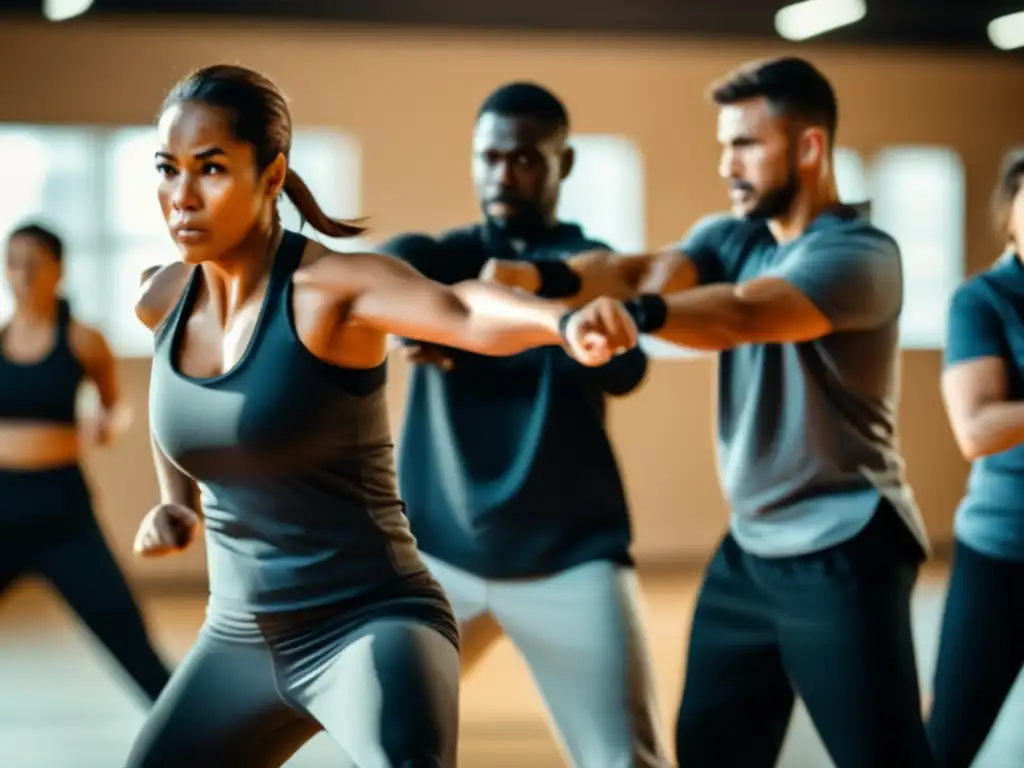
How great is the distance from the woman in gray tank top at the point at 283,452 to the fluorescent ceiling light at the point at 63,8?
5.58m

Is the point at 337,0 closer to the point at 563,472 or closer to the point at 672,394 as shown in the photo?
the point at 672,394

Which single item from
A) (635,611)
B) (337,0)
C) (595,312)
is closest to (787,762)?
(635,611)

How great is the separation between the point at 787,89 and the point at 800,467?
0.63m

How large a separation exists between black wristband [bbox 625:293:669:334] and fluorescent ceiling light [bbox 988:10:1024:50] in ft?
20.5

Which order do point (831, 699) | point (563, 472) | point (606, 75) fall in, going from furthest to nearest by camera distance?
point (606, 75)
point (563, 472)
point (831, 699)

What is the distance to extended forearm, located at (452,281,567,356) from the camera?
5.49 feet

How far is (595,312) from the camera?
5.34 feet

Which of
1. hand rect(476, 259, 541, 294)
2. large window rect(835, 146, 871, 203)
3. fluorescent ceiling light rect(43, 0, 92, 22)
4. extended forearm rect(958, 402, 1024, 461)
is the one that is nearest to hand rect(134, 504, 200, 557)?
hand rect(476, 259, 541, 294)

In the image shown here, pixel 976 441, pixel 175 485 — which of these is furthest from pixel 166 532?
pixel 976 441

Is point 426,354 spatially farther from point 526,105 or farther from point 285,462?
point 285,462

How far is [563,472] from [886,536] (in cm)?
58

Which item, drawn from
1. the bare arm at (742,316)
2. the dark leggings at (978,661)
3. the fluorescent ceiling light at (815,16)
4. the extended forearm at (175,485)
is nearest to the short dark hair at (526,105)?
the bare arm at (742,316)

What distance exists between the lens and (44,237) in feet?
13.8

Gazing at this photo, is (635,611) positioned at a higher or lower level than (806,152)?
lower
